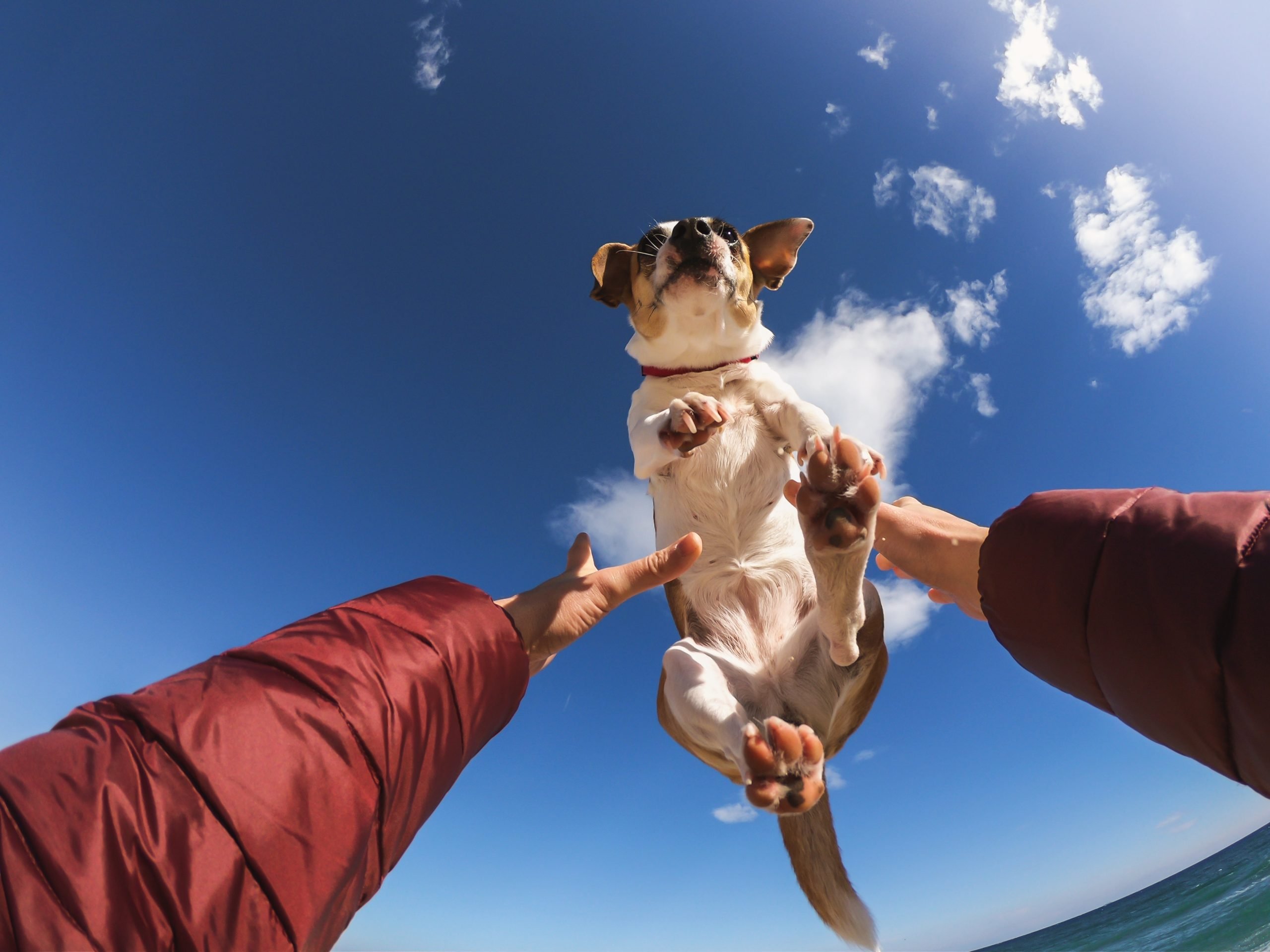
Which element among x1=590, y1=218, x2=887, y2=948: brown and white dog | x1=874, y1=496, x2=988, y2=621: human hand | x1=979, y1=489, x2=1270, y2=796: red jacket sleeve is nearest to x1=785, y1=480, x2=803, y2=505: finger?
x1=590, y1=218, x2=887, y2=948: brown and white dog

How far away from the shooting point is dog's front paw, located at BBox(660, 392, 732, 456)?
118 inches

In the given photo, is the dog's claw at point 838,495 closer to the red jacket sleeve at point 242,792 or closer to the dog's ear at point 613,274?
the red jacket sleeve at point 242,792

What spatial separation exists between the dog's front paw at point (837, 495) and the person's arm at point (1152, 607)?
0.60 meters

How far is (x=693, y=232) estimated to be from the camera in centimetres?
388

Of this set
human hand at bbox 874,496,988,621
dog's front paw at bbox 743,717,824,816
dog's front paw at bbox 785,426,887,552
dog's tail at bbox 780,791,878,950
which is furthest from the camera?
dog's tail at bbox 780,791,878,950

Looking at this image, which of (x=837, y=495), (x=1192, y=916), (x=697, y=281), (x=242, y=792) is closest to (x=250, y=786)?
(x=242, y=792)

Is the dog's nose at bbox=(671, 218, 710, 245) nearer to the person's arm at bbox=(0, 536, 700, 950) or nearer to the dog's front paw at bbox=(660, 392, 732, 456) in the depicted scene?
the dog's front paw at bbox=(660, 392, 732, 456)

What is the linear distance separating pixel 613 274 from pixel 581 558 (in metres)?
2.42

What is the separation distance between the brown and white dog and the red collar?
0.01m

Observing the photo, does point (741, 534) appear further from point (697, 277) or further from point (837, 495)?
point (697, 277)

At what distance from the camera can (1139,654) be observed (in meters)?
1.42

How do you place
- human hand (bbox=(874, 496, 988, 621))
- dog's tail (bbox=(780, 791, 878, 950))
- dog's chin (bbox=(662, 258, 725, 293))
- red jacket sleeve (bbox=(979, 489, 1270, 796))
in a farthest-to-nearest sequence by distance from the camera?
dog's chin (bbox=(662, 258, 725, 293)), dog's tail (bbox=(780, 791, 878, 950)), human hand (bbox=(874, 496, 988, 621)), red jacket sleeve (bbox=(979, 489, 1270, 796))

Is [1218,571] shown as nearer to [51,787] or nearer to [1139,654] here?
[1139,654]

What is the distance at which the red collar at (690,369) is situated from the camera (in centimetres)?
399
